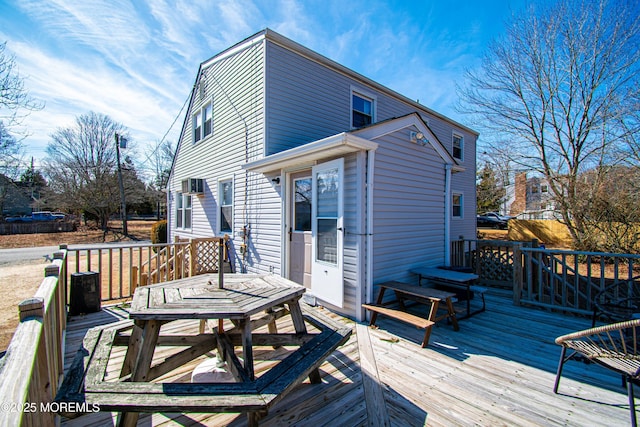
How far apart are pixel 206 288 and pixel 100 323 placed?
9.01 ft

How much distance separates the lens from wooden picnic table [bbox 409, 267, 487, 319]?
4305mm

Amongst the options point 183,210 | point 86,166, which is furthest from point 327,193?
point 86,166

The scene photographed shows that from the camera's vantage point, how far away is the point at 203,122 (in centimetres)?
885

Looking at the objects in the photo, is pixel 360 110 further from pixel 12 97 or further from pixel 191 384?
pixel 12 97

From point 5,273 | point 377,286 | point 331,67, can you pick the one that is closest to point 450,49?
point 331,67

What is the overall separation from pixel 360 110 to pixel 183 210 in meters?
7.09

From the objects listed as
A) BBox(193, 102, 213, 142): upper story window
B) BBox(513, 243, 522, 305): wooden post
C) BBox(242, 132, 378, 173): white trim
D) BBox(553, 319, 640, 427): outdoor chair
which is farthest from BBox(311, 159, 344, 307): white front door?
BBox(193, 102, 213, 142): upper story window

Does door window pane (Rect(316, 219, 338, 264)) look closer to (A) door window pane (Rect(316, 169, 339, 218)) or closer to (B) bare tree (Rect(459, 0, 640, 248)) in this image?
(A) door window pane (Rect(316, 169, 339, 218))

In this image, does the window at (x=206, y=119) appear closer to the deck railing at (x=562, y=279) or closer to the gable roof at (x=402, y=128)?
the gable roof at (x=402, y=128)

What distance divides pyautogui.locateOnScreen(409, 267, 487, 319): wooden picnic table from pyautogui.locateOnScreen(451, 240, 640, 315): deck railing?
3.47ft

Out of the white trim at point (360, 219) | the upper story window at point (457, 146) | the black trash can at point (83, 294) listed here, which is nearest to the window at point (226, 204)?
the black trash can at point (83, 294)

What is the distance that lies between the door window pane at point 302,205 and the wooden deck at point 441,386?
2.16 meters

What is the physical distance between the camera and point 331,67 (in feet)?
22.8

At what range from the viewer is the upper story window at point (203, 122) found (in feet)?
28.0
